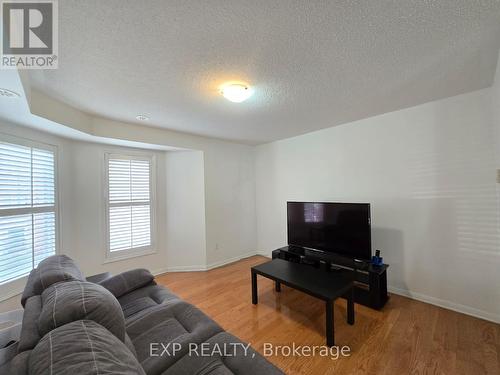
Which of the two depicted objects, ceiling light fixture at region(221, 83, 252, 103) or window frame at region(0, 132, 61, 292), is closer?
ceiling light fixture at region(221, 83, 252, 103)

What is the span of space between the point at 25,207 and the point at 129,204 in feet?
3.77

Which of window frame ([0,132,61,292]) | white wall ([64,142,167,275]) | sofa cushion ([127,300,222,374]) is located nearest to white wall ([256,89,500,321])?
sofa cushion ([127,300,222,374])

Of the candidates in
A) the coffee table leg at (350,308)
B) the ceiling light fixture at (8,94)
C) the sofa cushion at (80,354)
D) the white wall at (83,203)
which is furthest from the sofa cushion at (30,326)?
the coffee table leg at (350,308)

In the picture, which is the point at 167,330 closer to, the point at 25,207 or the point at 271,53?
the point at 271,53

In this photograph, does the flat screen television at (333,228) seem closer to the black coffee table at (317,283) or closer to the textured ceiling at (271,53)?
the black coffee table at (317,283)

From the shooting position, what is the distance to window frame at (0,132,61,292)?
2141mm

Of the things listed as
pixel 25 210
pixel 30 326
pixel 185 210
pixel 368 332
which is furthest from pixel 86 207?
pixel 368 332

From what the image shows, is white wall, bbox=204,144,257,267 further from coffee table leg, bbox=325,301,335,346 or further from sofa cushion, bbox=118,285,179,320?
coffee table leg, bbox=325,301,335,346

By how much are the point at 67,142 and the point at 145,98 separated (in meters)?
1.65

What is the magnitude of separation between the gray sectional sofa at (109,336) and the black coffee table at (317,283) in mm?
923

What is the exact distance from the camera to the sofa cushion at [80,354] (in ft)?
2.25

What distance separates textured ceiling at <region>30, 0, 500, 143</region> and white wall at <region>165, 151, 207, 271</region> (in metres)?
1.35

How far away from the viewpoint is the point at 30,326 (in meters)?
1.00

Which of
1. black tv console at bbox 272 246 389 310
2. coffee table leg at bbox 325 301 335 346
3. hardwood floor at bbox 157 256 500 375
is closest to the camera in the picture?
hardwood floor at bbox 157 256 500 375
